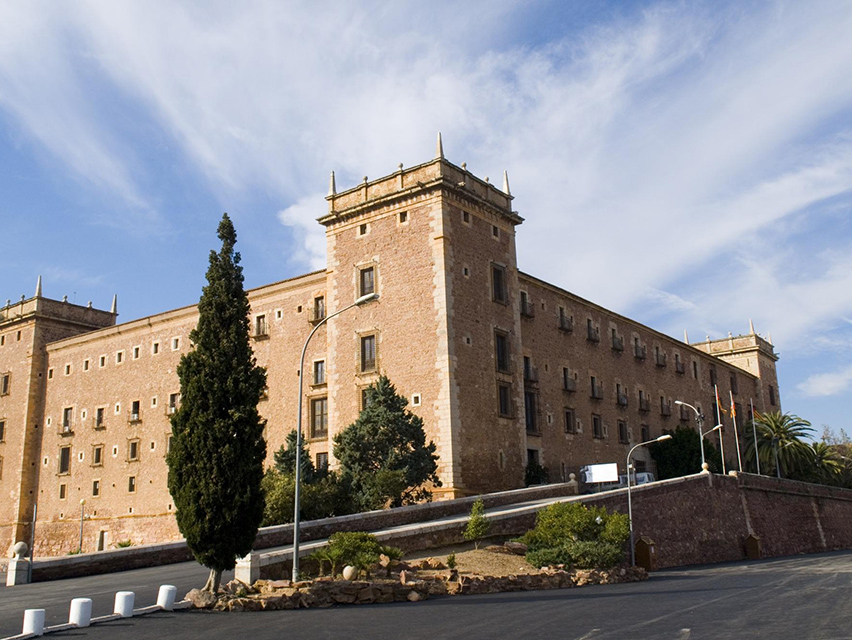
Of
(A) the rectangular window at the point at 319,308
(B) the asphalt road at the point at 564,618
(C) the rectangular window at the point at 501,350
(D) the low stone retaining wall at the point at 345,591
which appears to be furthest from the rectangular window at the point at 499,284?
(B) the asphalt road at the point at 564,618

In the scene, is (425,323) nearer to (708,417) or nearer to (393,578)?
(393,578)

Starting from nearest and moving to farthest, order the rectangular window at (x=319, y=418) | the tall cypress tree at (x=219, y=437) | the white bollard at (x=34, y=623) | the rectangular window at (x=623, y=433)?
the white bollard at (x=34, y=623) < the tall cypress tree at (x=219, y=437) < the rectangular window at (x=319, y=418) < the rectangular window at (x=623, y=433)

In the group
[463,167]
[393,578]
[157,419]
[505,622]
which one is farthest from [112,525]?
[505,622]

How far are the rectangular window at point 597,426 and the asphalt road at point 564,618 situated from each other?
23575mm

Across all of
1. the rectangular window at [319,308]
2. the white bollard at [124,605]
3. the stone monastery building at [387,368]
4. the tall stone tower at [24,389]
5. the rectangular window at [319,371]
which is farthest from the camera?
the tall stone tower at [24,389]

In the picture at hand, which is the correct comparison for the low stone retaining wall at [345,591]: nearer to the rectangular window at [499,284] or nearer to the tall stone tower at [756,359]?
the rectangular window at [499,284]

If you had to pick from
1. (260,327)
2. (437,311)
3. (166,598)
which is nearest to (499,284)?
(437,311)

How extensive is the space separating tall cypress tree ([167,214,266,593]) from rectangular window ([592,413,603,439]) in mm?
29613

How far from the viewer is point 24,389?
5666 cm

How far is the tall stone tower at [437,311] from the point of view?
37.5m

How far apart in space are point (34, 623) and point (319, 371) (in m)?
27.2

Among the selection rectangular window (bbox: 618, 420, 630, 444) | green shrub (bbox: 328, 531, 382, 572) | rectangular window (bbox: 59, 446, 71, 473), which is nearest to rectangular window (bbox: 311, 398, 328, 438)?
green shrub (bbox: 328, 531, 382, 572)

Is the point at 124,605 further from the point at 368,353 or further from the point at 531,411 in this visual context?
the point at 531,411

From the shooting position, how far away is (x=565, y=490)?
39031mm
